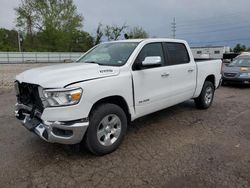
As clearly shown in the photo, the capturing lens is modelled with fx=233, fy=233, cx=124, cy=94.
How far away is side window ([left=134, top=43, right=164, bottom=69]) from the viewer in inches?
164

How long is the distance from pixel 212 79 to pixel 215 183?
13.5 feet

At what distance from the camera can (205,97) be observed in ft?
20.3

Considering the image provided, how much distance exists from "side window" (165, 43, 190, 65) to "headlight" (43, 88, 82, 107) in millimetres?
2377

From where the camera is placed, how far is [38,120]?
336 cm

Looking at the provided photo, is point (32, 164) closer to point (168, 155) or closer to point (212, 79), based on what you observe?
point (168, 155)

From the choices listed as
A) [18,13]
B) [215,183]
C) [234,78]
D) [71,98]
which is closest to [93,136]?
[71,98]

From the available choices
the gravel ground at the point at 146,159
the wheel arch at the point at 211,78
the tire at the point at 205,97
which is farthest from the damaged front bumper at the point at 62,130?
the wheel arch at the point at 211,78

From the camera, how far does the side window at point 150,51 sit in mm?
4161

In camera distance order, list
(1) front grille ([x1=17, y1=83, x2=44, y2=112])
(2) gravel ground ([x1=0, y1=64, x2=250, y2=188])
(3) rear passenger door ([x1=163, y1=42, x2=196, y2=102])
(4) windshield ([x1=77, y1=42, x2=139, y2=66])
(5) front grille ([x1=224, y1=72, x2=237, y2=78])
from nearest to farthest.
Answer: (2) gravel ground ([x1=0, y1=64, x2=250, y2=188]) < (1) front grille ([x1=17, y1=83, x2=44, y2=112]) < (4) windshield ([x1=77, y1=42, x2=139, y2=66]) < (3) rear passenger door ([x1=163, y1=42, x2=196, y2=102]) < (5) front grille ([x1=224, y1=72, x2=237, y2=78])

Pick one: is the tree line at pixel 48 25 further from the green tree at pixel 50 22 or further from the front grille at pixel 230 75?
the front grille at pixel 230 75

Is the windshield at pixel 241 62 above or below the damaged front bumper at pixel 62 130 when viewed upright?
above

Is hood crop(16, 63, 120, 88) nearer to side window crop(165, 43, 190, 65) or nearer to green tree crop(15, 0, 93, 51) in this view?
side window crop(165, 43, 190, 65)

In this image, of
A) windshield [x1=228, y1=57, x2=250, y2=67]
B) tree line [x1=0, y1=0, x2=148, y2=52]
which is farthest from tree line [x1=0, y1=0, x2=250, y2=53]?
windshield [x1=228, y1=57, x2=250, y2=67]

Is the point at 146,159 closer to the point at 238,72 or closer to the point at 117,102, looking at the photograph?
the point at 117,102
